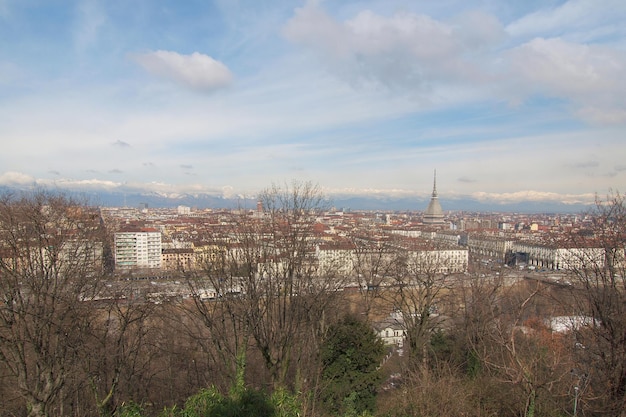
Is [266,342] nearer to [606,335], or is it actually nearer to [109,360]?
[109,360]

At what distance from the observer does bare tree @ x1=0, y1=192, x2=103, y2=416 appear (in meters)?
6.47

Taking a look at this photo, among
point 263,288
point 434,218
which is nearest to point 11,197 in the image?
point 263,288

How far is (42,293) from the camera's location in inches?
259

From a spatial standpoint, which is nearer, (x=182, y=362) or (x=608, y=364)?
(x=608, y=364)

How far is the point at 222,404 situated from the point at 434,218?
344 ft

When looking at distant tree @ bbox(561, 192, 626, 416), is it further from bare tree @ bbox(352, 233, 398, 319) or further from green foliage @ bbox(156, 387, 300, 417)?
bare tree @ bbox(352, 233, 398, 319)

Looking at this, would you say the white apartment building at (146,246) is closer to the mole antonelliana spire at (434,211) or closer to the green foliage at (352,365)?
the green foliage at (352,365)

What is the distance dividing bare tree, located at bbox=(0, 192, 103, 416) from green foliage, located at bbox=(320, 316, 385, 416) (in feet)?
16.2

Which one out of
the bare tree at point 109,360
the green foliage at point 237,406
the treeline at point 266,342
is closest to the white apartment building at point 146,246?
the treeline at point 266,342

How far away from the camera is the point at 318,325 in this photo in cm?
1005

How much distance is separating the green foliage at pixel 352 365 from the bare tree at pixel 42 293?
4937mm

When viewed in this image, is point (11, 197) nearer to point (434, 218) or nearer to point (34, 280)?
point (34, 280)

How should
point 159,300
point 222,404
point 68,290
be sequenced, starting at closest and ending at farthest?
point 222,404, point 68,290, point 159,300

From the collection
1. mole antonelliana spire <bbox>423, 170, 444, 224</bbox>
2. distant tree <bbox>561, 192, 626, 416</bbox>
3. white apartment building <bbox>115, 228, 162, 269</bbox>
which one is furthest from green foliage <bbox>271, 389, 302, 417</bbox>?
mole antonelliana spire <bbox>423, 170, 444, 224</bbox>
